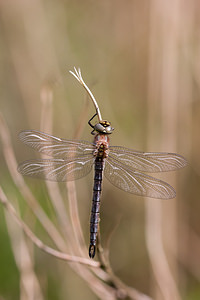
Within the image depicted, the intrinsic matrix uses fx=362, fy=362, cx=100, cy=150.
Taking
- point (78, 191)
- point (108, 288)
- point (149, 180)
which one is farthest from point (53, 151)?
point (78, 191)

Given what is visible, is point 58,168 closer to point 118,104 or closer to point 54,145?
point 54,145

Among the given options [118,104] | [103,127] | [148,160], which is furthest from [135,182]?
[118,104]

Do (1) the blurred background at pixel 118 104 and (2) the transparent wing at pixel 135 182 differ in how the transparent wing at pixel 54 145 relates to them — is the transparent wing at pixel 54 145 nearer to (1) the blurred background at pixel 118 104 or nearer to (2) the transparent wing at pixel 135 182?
(2) the transparent wing at pixel 135 182

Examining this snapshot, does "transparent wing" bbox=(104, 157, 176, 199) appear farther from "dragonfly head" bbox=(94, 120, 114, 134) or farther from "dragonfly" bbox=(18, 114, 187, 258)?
"dragonfly head" bbox=(94, 120, 114, 134)

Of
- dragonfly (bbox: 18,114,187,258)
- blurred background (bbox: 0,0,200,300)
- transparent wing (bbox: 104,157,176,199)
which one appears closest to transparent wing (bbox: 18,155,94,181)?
dragonfly (bbox: 18,114,187,258)

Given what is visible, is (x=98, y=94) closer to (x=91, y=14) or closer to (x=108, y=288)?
(x=91, y=14)

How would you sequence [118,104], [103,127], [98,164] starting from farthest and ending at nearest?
[118,104] → [98,164] → [103,127]

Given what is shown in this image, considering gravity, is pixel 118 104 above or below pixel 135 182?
above
